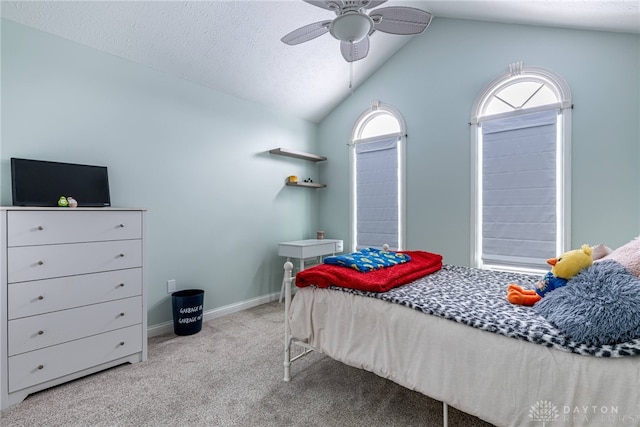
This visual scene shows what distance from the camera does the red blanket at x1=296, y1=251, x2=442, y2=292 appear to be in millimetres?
1692

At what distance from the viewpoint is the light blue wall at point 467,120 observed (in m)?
2.39

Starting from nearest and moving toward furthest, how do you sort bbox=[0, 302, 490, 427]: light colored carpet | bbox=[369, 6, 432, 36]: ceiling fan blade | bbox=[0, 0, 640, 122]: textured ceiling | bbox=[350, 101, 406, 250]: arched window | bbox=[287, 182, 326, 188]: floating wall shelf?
bbox=[0, 302, 490, 427]: light colored carpet < bbox=[369, 6, 432, 36]: ceiling fan blade < bbox=[0, 0, 640, 122]: textured ceiling < bbox=[350, 101, 406, 250]: arched window < bbox=[287, 182, 326, 188]: floating wall shelf

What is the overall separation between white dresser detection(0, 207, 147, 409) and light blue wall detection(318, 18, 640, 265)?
9.03 feet

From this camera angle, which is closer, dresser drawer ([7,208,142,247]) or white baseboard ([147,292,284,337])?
dresser drawer ([7,208,142,247])

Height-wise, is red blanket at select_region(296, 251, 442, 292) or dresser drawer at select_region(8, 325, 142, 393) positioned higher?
red blanket at select_region(296, 251, 442, 292)

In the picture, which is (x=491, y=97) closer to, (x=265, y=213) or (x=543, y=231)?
(x=543, y=231)

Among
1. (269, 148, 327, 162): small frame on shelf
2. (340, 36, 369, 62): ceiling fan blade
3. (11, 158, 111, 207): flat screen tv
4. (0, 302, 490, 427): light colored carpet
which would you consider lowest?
(0, 302, 490, 427): light colored carpet

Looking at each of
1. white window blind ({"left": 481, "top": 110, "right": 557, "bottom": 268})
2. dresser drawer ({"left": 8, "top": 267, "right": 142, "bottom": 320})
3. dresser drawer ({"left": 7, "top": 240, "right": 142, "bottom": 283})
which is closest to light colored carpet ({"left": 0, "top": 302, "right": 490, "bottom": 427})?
dresser drawer ({"left": 8, "top": 267, "right": 142, "bottom": 320})

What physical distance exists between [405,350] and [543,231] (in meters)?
2.19

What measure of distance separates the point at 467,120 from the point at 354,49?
1.74m

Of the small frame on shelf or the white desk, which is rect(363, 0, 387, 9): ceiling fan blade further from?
the white desk

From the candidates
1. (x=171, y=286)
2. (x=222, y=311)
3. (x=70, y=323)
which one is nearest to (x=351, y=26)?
(x=70, y=323)

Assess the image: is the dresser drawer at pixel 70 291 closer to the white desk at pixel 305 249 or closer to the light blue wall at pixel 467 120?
the white desk at pixel 305 249

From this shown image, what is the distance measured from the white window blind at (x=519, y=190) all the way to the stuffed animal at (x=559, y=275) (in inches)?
55.4
